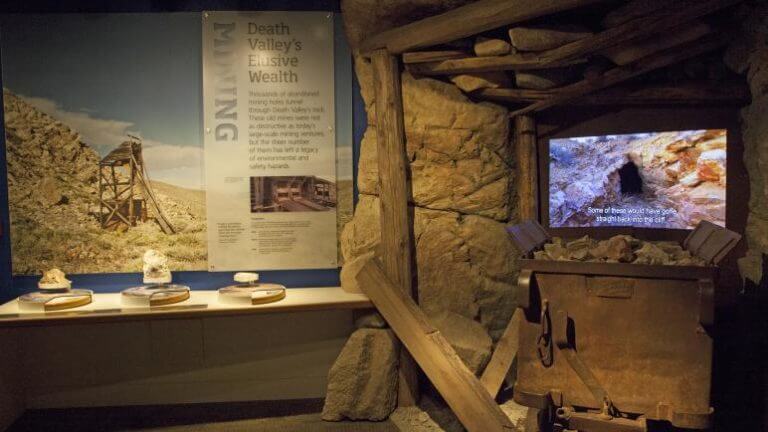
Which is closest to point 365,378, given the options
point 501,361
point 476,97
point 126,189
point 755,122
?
point 501,361

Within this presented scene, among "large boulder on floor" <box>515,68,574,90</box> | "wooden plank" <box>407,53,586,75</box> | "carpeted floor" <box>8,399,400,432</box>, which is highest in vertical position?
"wooden plank" <box>407,53,586,75</box>

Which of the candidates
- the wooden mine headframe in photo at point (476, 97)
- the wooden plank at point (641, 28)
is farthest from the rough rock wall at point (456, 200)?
the wooden plank at point (641, 28)

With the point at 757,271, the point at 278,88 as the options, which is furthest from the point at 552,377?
the point at 278,88

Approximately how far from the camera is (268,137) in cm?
432

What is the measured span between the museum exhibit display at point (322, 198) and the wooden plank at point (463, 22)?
0.03 m

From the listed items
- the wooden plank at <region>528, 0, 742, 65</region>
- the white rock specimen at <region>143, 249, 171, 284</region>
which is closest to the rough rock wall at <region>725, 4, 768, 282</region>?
the wooden plank at <region>528, 0, 742, 65</region>

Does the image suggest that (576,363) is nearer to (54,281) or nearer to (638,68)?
(638,68)

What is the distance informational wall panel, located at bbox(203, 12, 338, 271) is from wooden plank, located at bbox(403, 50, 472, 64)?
0.74 meters

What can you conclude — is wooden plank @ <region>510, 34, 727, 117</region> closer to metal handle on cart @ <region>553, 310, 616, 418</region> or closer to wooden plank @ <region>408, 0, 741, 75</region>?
wooden plank @ <region>408, 0, 741, 75</region>

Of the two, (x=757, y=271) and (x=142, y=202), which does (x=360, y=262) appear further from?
(x=757, y=271)

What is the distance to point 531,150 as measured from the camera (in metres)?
4.21

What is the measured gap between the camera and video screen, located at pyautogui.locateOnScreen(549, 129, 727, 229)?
12.4ft

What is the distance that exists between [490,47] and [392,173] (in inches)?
43.7

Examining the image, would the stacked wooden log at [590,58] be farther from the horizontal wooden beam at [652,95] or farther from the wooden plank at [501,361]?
the wooden plank at [501,361]
